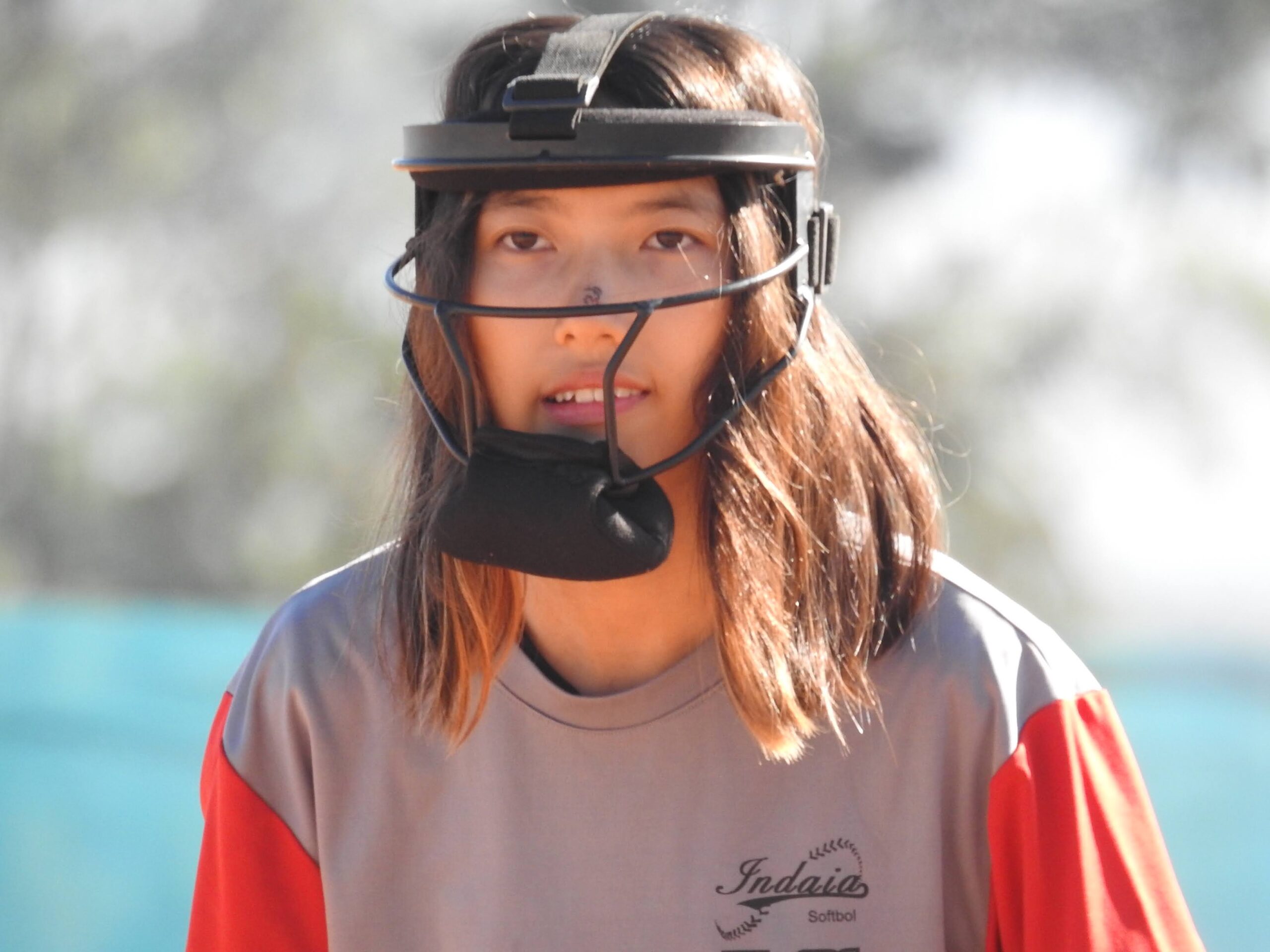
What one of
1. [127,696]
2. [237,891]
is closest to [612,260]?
[237,891]

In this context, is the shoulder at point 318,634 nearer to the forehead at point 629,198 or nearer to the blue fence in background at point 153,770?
the forehead at point 629,198

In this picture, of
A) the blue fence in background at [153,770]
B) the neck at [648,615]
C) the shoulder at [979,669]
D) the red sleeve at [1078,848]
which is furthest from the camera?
the blue fence in background at [153,770]

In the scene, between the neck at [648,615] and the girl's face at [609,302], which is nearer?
the girl's face at [609,302]

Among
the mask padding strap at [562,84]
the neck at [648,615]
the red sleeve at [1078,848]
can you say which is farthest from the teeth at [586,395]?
the red sleeve at [1078,848]

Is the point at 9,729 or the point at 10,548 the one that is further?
the point at 10,548

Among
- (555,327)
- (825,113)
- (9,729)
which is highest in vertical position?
(825,113)

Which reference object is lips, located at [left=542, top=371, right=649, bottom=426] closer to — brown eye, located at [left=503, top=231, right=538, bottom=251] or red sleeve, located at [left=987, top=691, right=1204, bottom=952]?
brown eye, located at [left=503, top=231, right=538, bottom=251]

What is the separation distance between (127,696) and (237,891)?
5.20 feet

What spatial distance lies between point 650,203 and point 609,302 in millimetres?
124

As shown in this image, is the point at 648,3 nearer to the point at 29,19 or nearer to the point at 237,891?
the point at 29,19

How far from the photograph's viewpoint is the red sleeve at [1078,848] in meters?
1.42

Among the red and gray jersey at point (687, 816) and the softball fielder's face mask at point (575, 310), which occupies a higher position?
the softball fielder's face mask at point (575, 310)

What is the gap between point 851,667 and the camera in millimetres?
1586

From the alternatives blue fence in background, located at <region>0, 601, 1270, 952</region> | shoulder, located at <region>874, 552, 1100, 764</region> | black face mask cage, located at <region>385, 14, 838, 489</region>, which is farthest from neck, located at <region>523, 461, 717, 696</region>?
blue fence in background, located at <region>0, 601, 1270, 952</region>
